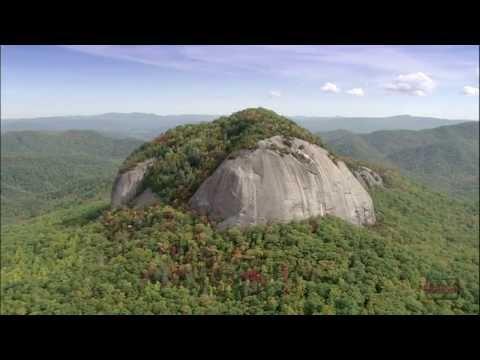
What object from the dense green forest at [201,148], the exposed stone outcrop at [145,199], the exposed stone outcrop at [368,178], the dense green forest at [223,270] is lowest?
the dense green forest at [223,270]

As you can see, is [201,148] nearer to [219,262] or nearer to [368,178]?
[219,262]

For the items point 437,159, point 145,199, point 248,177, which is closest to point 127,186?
point 145,199

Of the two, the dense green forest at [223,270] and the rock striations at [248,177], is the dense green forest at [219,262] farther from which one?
the rock striations at [248,177]

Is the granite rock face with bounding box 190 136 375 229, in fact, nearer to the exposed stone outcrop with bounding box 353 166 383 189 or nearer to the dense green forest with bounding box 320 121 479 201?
the exposed stone outcrop with bounding box 353 166 383 189

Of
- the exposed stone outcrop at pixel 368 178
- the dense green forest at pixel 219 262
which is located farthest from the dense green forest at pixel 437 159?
the dense green forest at pixel 219 262

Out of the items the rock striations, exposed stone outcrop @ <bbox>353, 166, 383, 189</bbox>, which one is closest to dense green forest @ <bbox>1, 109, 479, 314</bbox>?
the rock striations
